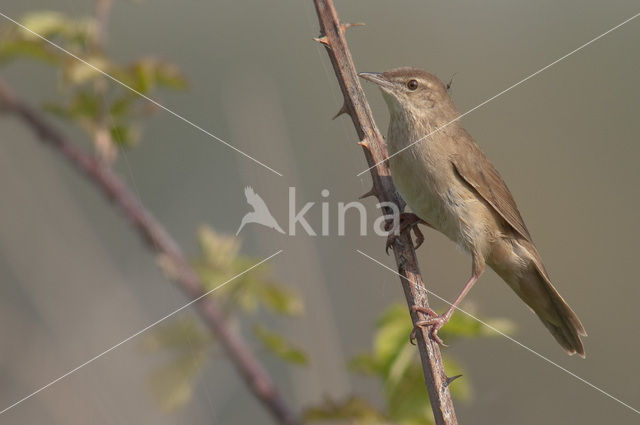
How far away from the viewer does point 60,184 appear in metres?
3.51

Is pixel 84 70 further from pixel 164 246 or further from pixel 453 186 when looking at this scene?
pixel 453 186

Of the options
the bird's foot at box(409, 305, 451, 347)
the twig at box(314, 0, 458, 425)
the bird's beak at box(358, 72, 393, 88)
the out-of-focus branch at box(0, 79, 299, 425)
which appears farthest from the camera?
the bird's beak at box(358, 72, 393, 88)

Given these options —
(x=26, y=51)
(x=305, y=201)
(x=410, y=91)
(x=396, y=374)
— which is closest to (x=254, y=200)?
(x=305, y=201)

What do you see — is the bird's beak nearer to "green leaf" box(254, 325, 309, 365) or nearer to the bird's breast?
the bird's breast

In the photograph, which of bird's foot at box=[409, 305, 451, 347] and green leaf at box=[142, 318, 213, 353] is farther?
green leaf at box=[142, 318, 213, 353]

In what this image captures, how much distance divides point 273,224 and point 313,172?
2252mm

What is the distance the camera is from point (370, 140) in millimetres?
2281

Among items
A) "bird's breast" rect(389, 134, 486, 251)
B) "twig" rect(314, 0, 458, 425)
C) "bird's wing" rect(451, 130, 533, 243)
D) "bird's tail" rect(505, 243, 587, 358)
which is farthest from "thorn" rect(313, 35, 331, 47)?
"bird's tail" rect(505, 243, 587, 358)

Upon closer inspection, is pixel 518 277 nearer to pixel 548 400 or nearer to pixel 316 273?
pixel 316 273

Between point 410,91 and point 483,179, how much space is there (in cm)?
53

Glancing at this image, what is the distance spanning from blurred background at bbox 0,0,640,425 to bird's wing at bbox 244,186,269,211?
0.17 ft

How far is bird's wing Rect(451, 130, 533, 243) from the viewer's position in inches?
131

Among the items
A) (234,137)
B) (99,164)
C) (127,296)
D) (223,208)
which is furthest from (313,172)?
(99,164)

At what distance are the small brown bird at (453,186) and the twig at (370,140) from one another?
74 cm
